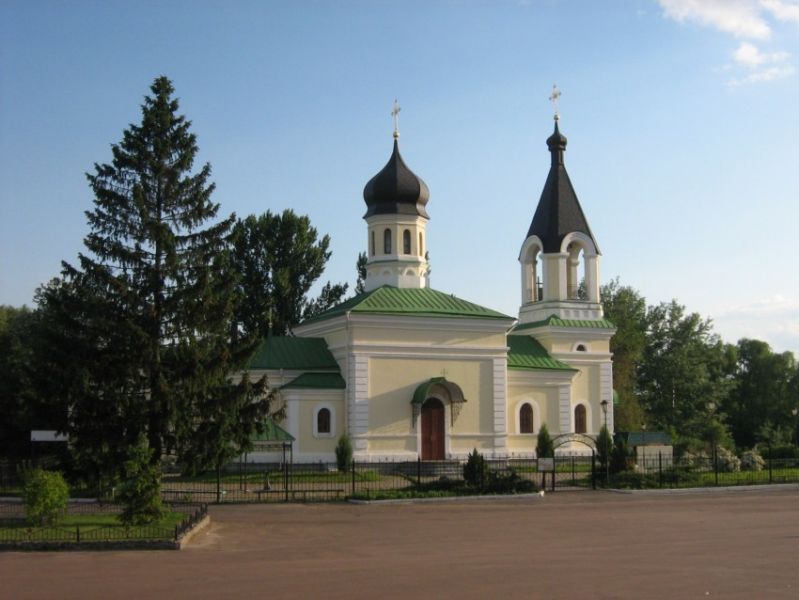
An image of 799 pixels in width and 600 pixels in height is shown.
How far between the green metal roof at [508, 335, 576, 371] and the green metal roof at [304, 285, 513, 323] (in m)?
2.63

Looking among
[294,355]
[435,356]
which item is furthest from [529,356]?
[294,355]

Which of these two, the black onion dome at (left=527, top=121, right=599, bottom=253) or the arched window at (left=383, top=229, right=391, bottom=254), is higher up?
the black onion dome at (left=527, top=121, right=599, bottom=253)

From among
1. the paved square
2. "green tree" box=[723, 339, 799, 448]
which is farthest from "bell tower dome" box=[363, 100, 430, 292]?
"green tree" box=[723, 339, 799, 448]

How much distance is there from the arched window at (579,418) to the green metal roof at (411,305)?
6069 mm

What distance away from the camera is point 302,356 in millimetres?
37406

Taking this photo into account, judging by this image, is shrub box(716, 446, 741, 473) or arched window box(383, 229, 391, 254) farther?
arched window box(383, 229, 391, 254)

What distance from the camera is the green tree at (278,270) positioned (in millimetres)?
50719

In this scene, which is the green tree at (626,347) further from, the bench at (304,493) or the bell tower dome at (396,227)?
the bench at (304,493)

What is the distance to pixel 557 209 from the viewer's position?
41969 millimetres

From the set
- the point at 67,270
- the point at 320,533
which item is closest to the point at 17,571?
the point at 320,533

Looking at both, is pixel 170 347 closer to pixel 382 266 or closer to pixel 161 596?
pixel 161 596

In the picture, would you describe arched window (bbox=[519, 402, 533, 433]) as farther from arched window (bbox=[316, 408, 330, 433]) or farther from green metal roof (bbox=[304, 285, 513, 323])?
arched window (bbox=[316, 408, 330, 433])

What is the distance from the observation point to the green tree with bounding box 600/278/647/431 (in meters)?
55.0

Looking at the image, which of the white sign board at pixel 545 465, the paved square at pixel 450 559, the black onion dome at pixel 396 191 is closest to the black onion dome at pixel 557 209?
the black onion dome at pixel 396 191
